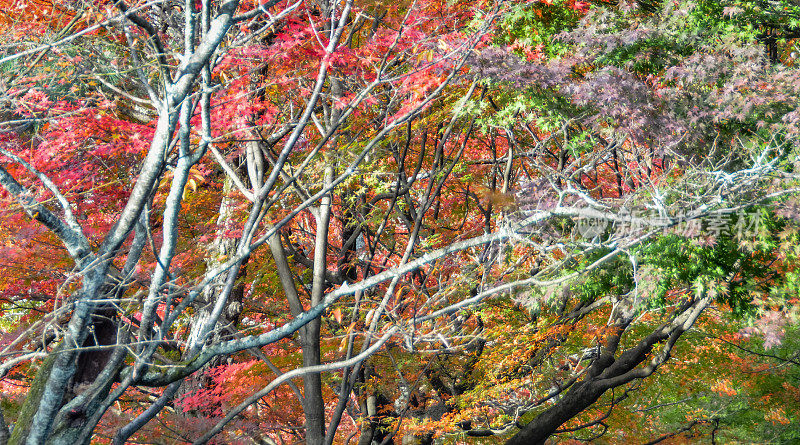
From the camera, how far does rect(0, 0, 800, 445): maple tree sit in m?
4.21

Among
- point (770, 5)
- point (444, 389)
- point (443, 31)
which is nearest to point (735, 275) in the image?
point (770, 5)

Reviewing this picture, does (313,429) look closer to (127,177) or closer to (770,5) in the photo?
(127,177)

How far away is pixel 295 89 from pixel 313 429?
154 inches

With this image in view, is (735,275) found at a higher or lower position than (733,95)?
lower

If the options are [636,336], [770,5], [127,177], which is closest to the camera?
[770,5]

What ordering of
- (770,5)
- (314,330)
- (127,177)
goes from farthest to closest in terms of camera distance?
(127,177) → (314,330) → (770,5)

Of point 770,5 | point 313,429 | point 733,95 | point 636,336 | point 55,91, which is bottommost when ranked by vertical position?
point 636,336

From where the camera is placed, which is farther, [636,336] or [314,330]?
[636,336]

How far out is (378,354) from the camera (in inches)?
338

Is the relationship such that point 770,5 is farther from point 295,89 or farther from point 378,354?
point 378,354

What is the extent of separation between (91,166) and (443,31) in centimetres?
471

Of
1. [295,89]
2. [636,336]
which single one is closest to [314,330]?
[295,89]

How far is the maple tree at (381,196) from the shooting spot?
421 cm

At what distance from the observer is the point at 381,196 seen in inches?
303
